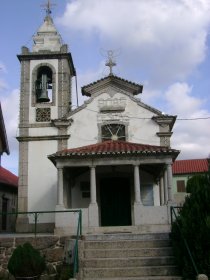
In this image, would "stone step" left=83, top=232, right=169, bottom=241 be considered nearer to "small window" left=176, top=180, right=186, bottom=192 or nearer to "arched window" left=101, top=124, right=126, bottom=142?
"arched window" left=101, top=124, right=126, bottom=142

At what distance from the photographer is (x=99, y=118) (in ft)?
67.3

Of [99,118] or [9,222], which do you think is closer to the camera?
[99,118]

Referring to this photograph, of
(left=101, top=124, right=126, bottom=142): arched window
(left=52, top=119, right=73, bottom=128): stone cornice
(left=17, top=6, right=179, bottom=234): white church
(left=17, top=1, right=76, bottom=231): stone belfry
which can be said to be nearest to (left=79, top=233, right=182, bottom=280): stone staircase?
(left=17, top=6, right=179, bottom=234): white church

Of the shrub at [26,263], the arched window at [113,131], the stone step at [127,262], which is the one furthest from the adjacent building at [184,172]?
the shrub at [26,263]

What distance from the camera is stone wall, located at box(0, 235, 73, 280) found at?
1140 cm

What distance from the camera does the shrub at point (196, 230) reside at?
931cm

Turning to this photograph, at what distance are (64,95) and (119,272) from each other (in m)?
12.8

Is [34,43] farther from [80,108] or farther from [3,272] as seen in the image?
[3,272]

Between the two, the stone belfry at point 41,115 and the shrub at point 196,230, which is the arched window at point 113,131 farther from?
the shrub at point 196,230

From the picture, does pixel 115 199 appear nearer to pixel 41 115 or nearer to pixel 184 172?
pixel 41 115

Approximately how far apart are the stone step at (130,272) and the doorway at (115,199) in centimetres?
816

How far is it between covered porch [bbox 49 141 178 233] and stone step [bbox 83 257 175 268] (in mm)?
4590

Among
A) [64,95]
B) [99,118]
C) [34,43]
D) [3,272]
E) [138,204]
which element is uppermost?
[34,43]

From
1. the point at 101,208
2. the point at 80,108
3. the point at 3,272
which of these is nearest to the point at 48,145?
the point at 80,108
